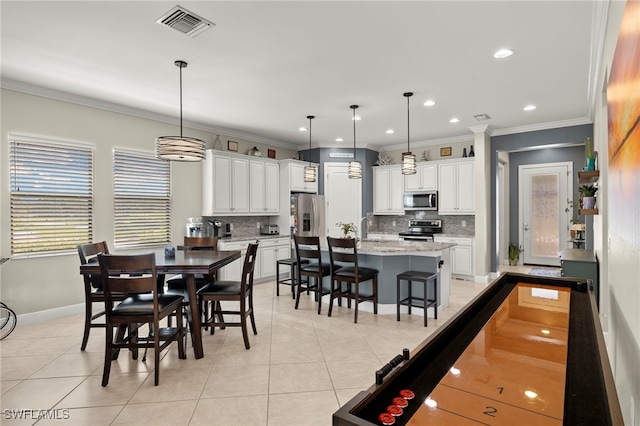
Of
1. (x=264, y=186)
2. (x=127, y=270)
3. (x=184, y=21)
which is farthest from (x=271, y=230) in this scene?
(x=184, y=21)

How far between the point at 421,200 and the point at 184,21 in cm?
557

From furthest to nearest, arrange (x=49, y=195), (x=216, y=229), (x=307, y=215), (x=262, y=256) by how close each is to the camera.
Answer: (x=307, y=215) < (x=262, y=256) < (x=216, y=229) < (x=49, y=195)

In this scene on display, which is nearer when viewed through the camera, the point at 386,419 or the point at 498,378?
the point at 386,419

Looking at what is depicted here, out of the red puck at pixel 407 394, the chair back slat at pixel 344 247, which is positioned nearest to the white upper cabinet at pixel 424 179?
the chair back slat at pixel 344 247

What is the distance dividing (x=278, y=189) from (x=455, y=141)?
12.1 ft

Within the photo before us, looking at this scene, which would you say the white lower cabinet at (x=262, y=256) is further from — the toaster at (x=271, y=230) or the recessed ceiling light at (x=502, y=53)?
the recessed ceiling light at (x=502, y=53)

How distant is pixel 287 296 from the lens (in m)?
5.43

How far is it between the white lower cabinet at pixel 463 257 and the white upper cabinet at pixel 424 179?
1.16 meters

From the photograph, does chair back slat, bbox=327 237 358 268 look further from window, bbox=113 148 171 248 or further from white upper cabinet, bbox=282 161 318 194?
white upper cabinet, bbox=282 161 318 194

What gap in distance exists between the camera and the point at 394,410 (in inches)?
34.9

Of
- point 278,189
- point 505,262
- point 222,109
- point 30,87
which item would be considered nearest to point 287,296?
point 278,189

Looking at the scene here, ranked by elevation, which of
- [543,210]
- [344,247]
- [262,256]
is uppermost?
[543,210]

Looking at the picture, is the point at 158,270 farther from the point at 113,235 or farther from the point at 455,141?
the point at 455,141

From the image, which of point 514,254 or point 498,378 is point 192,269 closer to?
point 498,378
